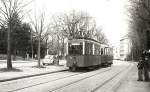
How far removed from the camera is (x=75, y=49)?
28.4 meters

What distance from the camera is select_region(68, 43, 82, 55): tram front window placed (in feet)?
92.0

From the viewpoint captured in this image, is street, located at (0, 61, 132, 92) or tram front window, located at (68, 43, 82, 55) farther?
tram front window, located at (68, 43, 82, 55)

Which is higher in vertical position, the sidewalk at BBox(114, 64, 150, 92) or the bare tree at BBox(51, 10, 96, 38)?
the bare tree at BBox(51, 10, 96, 38)

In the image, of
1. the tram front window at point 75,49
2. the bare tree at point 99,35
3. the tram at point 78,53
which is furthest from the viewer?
the bare tree at point 99,35

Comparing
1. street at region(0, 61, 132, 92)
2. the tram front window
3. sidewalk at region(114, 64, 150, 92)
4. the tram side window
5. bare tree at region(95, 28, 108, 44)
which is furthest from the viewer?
bare tree at region(95, 28, 108, 44)

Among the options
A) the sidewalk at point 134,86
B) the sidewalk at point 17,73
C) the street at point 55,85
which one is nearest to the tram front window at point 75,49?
the sidewalk at point 17,73

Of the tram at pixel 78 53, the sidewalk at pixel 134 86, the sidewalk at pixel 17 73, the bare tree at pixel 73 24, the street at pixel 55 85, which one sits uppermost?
the bare tree at pixel 73 24

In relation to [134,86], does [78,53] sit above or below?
above

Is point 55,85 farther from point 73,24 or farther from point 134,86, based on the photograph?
point 73,24

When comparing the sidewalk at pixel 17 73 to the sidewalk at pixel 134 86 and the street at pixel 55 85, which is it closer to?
the street at pixel 55 85

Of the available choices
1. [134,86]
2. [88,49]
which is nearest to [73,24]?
[88,49]

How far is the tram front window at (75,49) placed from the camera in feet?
92.0

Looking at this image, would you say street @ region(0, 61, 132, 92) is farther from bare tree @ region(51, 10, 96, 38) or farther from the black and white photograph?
bare tree @ region(51, 10, 96, 38)

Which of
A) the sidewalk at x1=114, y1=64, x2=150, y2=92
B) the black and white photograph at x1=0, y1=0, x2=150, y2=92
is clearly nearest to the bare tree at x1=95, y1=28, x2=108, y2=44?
the black and white photograph at x1=0, y1=0, x2=150, y2=92
